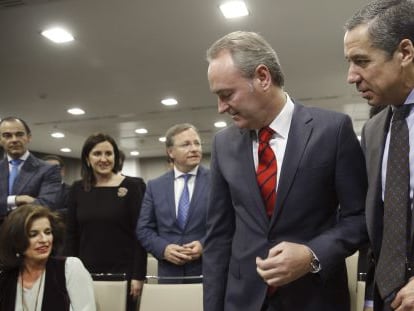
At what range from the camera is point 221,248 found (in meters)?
1.39

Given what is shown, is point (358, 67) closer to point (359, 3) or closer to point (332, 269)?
point (332, 269)

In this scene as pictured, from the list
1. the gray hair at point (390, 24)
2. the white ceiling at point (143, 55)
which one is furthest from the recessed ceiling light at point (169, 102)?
the gray hair at point (390, 24)

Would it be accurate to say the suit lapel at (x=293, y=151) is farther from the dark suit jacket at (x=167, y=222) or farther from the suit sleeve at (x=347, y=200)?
the dark suit jacket at (x=167, y=222)

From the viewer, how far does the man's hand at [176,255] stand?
2.49 m

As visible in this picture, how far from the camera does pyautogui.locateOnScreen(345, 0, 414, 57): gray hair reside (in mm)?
1136

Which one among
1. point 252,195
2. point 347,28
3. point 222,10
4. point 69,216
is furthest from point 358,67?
point 222,10

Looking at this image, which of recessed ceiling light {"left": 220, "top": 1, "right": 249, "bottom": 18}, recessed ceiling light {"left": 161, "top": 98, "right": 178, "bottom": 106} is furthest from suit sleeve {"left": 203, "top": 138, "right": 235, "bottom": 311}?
recessed ceiling light {"left": 161, "top": 98, "right": 178, "bottom": 106}

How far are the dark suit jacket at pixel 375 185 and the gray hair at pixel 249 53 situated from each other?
290 mm

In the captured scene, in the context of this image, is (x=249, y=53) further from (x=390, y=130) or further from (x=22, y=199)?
(x=22, y=199)

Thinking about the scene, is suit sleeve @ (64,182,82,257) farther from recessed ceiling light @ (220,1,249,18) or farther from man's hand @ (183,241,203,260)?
recessed ceiling light @ (220,1,249,18)

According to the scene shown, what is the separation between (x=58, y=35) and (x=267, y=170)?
165 inches

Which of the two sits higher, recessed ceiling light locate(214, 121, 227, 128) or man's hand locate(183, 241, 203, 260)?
recessed ceiling light locate(214, 121, 227, 128)

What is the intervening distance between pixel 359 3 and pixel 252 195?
3.57m

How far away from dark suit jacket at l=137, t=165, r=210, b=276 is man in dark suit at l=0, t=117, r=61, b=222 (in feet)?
2.53
